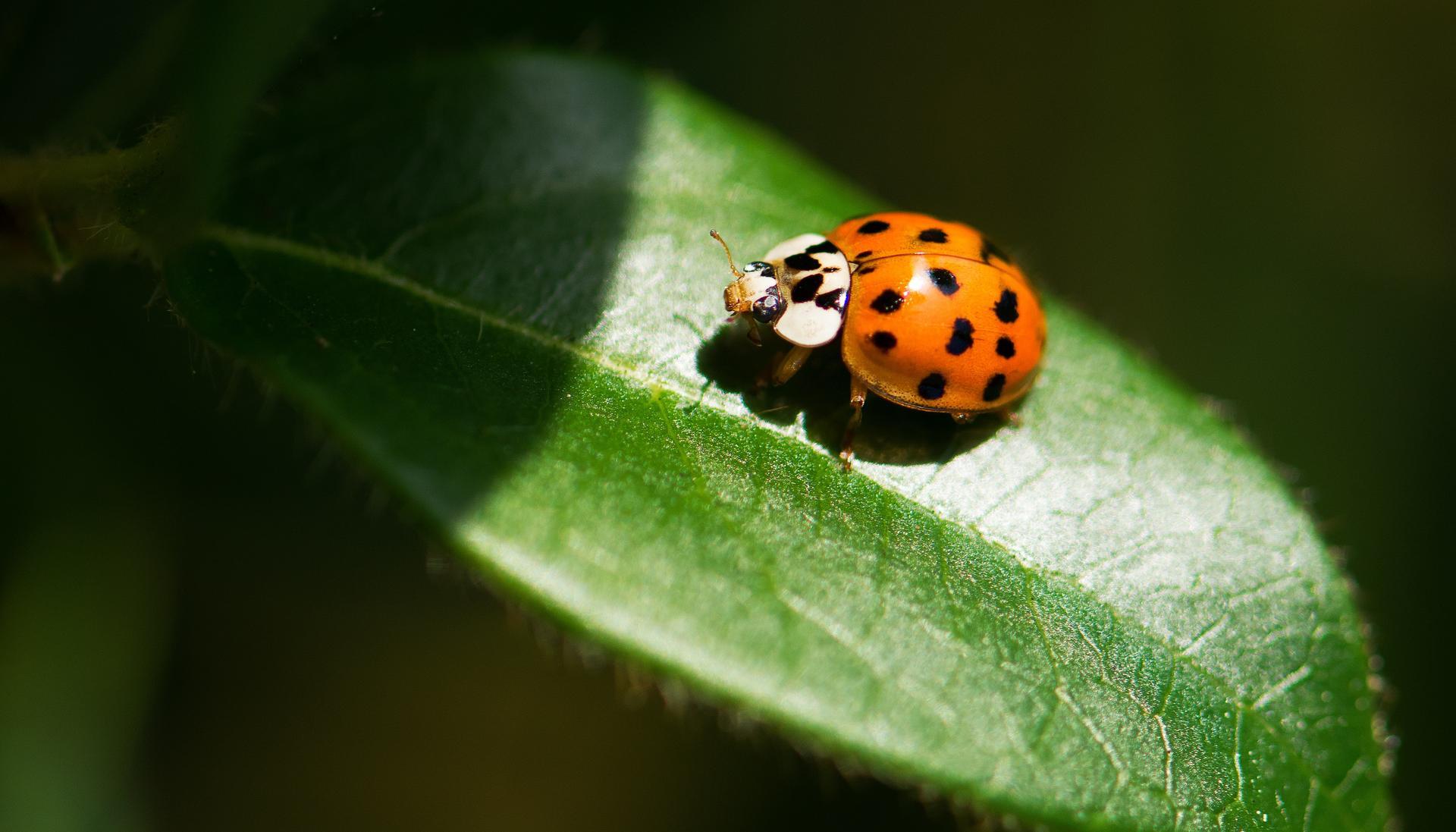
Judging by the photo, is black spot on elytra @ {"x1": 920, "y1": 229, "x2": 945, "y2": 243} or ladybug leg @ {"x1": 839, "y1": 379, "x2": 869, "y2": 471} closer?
ladybug leg @ {"x1": 839, "y1": 379, "x2": 869, "y2": 471}

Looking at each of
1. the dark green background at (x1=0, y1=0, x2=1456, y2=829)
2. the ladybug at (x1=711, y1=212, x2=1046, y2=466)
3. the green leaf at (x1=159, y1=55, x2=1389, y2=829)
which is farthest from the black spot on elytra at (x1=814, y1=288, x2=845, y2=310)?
the dark green background at (x1=0, y1=0, x2=1456, y2=829)

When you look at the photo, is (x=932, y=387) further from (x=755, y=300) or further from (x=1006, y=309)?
(x=755, y=300)

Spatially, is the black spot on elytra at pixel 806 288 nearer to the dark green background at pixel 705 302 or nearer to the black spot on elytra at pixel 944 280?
the black spot on elytra at pixel 944 280

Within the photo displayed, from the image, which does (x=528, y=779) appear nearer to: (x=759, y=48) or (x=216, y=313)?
(x=216, y=313)

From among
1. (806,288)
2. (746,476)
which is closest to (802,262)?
(806,288)

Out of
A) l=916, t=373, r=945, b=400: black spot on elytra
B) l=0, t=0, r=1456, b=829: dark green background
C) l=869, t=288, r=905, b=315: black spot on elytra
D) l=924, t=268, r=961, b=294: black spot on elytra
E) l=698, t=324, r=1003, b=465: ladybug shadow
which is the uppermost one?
l=924, t=268, r=961, b=294: black spot on elytra

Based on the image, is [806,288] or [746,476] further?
[806,288]

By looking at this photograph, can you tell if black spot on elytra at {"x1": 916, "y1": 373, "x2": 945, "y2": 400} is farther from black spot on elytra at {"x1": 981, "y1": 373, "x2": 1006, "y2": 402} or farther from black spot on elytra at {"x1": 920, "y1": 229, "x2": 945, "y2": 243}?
black spot on elytra at {"x1": 920, "y1": 229, "x2": 945, "y2": 243}
